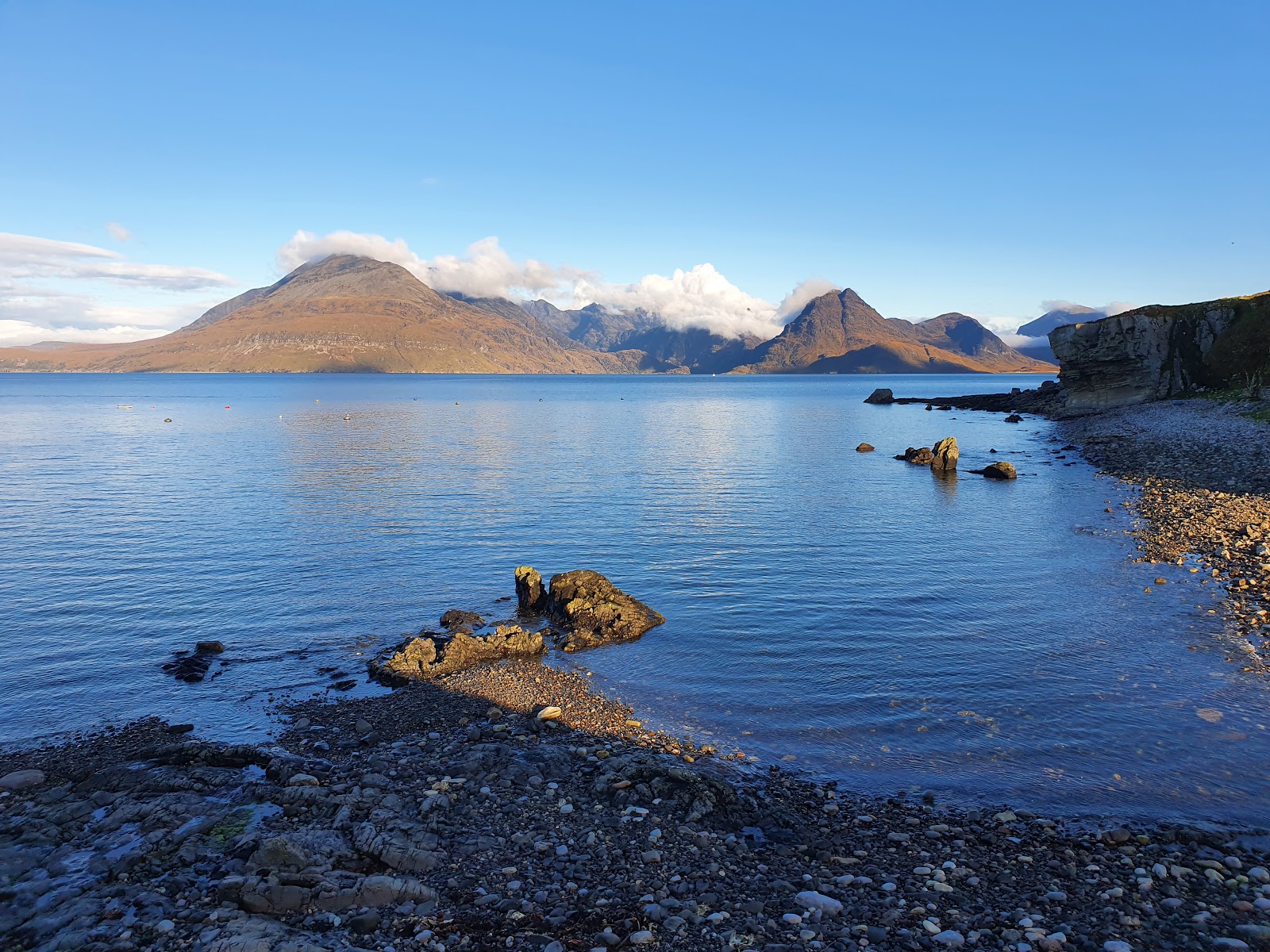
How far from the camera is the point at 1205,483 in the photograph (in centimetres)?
4403

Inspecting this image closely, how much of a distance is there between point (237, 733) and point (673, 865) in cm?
1123

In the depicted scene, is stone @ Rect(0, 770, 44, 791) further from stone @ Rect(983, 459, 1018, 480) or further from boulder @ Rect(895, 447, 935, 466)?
boulder @ Rect(895, 447, 935, 466)

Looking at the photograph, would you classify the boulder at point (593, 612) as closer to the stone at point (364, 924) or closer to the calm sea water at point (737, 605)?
the calm sea water at point (737, 605)

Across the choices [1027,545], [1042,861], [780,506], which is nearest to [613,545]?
[780,506]

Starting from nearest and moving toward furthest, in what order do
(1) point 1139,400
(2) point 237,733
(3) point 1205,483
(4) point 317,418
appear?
(2) point 237,733 → (3) point 1205,483 → (1) point 1139,400 → (4) point 317,418

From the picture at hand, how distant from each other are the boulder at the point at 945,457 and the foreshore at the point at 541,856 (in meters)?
52.1

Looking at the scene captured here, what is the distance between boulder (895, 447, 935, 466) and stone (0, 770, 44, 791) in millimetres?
65033

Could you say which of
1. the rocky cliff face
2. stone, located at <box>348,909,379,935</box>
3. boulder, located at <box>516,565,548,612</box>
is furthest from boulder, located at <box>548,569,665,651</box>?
the rocky cliff face

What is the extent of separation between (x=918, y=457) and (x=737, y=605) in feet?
160

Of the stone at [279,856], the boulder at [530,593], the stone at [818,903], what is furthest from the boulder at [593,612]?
the stone at [818,903]

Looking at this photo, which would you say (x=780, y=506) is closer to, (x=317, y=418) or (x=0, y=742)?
(x=0, y=742)

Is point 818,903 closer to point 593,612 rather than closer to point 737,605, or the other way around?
point 593,612

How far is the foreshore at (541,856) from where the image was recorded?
30.2 feet

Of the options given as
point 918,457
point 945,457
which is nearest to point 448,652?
point 945,457
